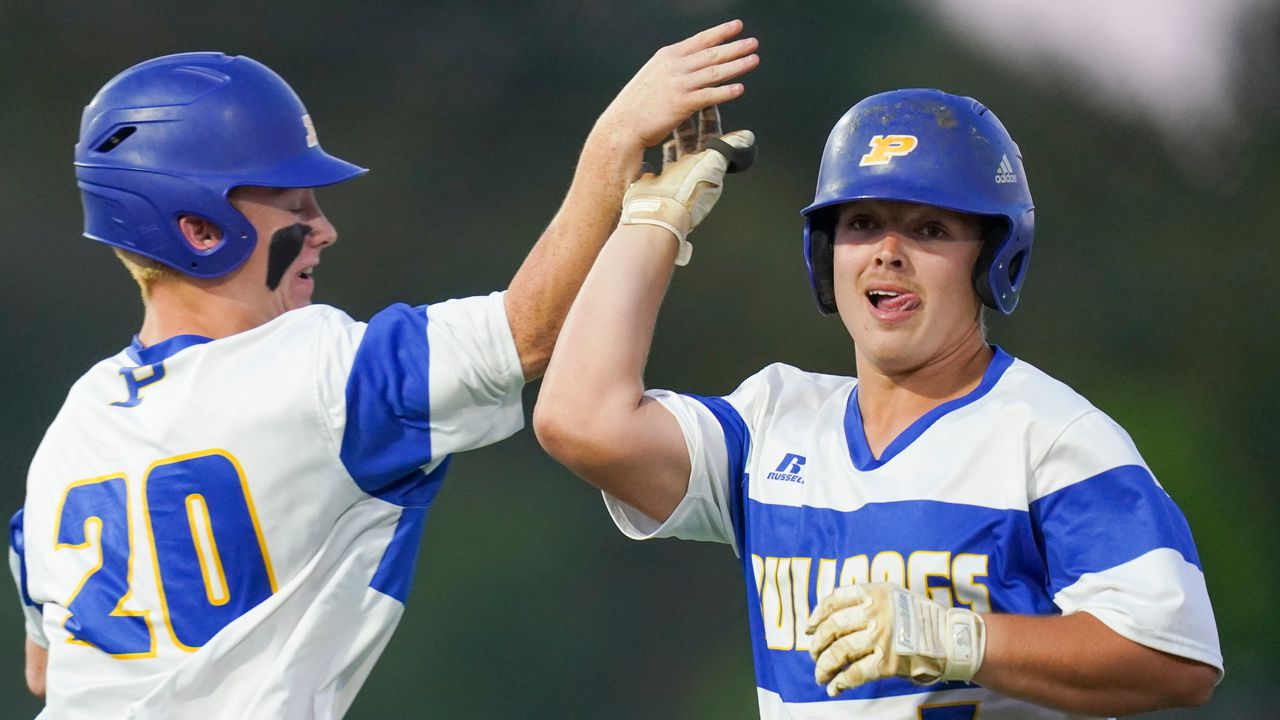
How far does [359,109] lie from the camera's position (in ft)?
23.4

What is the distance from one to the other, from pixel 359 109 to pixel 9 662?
300 centimetres

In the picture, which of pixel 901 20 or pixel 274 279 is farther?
pixel 901 20

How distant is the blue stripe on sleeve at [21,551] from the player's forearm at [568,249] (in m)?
1.15

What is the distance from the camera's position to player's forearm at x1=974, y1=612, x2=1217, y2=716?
2.15m

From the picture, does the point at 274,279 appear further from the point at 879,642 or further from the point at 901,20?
the point at 901,20

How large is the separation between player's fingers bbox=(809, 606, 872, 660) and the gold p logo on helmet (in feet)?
2.63

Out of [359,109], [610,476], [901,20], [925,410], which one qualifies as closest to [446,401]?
[610,476]

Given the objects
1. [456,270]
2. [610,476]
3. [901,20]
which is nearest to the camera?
[610,476]

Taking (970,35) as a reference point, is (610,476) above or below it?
below

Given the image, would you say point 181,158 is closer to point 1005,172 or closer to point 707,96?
point 707,96

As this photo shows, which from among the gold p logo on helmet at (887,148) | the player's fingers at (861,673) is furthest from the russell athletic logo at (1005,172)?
the player's fingers at (861,673)

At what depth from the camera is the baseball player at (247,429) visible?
2.67 metres

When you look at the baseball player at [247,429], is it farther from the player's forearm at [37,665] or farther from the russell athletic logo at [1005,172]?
the russell athletic logo at [1005,172]

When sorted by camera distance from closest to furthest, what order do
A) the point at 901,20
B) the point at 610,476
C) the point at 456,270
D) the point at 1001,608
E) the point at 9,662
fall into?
the point at 1001,608
the point at 610,476
the point at 9,662
the point at 456,270
the point at 901,20
